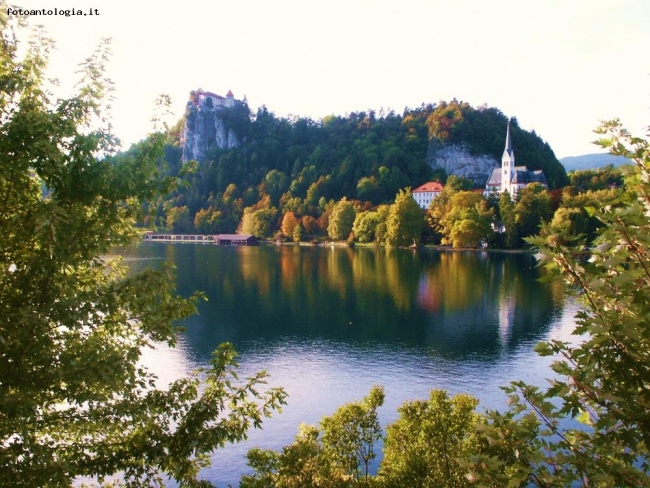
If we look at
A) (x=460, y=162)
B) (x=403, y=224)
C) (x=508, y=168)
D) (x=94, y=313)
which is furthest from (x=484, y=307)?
(x=460, y=162)

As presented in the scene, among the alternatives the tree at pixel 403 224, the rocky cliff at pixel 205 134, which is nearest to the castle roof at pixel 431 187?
the tree at pixel 403 224

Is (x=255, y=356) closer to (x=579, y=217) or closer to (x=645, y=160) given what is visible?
(x=645, y=160)

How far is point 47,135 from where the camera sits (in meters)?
5.81

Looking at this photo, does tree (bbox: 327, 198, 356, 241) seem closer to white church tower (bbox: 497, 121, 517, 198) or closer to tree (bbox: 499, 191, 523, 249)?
tree (bbox: 499, 191, 523, 249)

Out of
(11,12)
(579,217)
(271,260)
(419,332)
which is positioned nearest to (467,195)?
(579,217)

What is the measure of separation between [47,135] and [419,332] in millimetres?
26788

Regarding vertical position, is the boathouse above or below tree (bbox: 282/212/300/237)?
below

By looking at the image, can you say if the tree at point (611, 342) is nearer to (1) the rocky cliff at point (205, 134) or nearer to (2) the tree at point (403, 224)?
(2) the tree at point (403, 224)

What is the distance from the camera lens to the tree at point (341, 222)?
10588 centimetres

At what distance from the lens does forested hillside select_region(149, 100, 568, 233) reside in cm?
13012

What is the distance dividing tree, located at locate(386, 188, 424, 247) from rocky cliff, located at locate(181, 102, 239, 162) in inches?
3940

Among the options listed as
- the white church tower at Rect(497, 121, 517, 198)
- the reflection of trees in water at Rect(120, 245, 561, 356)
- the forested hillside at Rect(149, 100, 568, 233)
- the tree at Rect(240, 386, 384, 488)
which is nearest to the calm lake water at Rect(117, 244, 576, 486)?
the reflection of trees in water at Rect(120, 245, 561, 356)

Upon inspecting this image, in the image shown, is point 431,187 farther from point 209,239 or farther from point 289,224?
point 209,239

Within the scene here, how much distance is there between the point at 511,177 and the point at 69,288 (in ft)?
387
